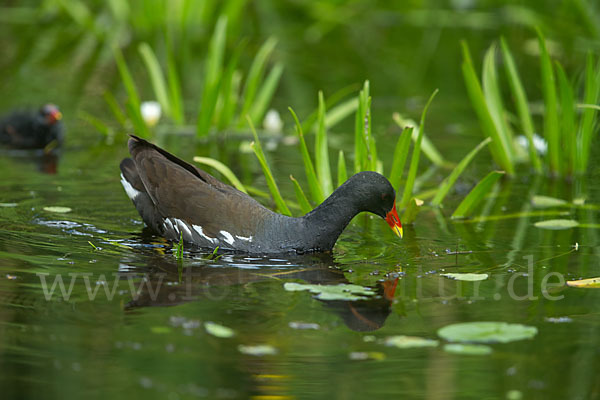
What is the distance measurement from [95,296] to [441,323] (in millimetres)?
1652

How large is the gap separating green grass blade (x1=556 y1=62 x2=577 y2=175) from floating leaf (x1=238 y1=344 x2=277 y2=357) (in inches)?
145

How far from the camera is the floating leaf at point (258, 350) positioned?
11.7 feet

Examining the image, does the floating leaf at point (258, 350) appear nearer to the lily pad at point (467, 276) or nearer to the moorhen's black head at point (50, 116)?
the lily pad at point (467, 276)

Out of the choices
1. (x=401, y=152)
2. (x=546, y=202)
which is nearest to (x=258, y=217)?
(x=401, y=152)

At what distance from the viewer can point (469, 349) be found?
11.9 ft

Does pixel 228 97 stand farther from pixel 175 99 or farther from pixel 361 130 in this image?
pixel 361 130

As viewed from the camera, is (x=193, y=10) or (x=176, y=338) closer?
(x=176, y=338)

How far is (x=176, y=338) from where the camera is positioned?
12.1 feet

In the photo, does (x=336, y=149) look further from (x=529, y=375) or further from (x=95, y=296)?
(x=529, y=375)

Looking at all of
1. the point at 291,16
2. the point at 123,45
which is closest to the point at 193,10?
the point at 123,45

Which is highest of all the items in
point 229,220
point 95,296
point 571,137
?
point 571,137

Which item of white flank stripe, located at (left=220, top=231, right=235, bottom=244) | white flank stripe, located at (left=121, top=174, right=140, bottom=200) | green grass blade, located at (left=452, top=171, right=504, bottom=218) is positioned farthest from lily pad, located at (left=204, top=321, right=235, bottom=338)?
green grass blade, located at (left=452, top=171, right=504, bottom=218)

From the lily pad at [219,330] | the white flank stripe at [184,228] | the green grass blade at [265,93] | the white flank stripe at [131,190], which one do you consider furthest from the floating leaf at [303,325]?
the green grass blade at [265,93]

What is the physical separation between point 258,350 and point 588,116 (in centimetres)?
419
